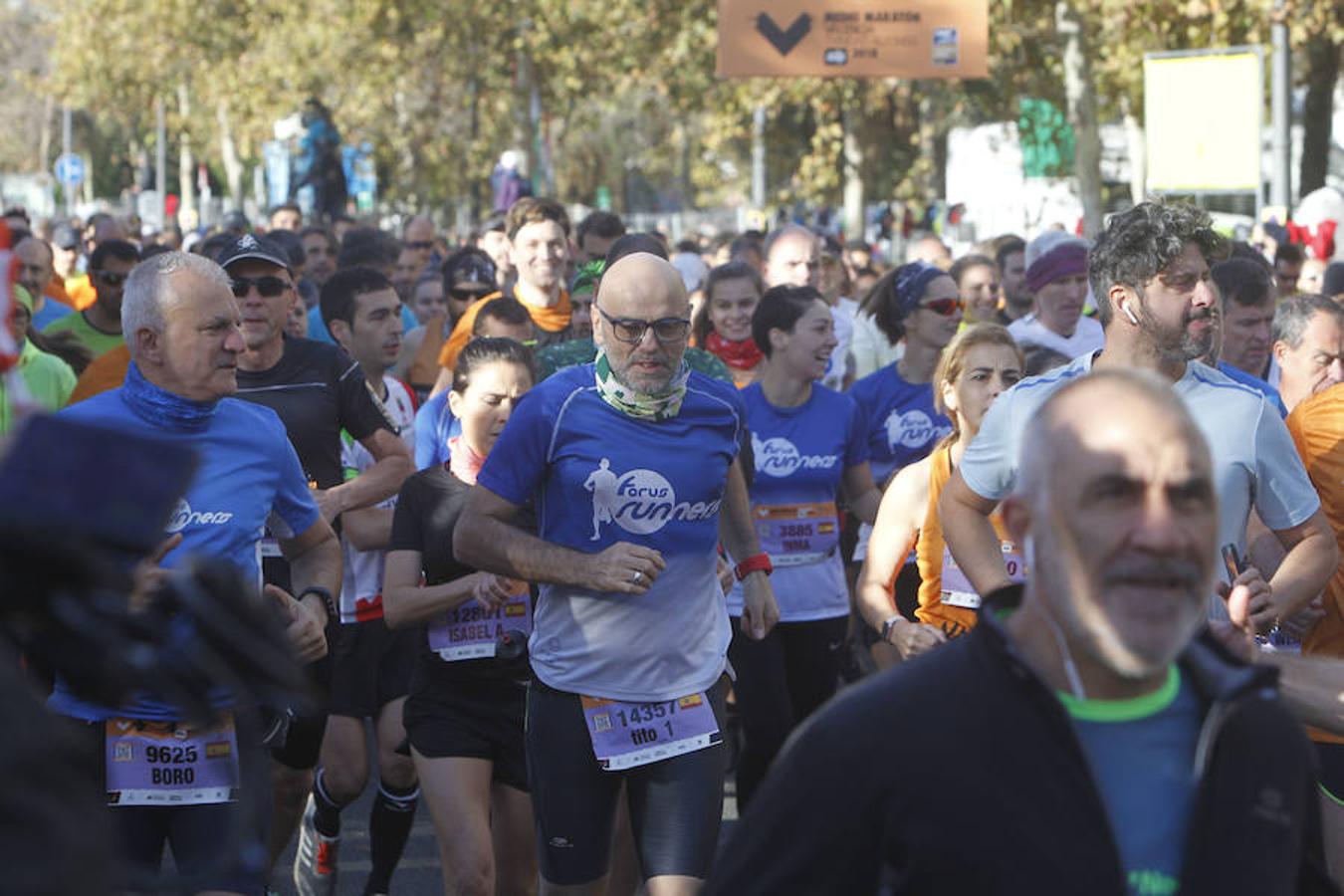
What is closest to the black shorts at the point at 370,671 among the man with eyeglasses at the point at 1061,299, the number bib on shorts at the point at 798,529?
the number bib on shorts at the point at 798,529

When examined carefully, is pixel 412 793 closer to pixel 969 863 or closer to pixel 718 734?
pixel 718 734

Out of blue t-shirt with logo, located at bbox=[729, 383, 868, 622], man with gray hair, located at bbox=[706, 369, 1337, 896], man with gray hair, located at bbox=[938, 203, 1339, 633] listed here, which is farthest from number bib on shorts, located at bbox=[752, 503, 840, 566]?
man with gray hair, located at bbox=[706, 369, 1337, 896]

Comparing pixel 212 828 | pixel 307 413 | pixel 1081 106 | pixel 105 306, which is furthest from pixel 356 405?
pixel 1081 106

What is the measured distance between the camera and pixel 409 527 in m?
6.62

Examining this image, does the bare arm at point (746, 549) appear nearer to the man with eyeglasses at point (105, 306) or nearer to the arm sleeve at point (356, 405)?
the arm sleeve at point (356, 405)

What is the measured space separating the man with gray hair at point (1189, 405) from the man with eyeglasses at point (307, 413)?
8.26 ft

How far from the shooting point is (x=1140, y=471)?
280 cm

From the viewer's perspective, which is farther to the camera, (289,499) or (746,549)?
(746,549)

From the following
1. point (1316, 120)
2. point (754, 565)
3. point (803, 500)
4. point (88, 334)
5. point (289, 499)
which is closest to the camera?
point (289, 499)

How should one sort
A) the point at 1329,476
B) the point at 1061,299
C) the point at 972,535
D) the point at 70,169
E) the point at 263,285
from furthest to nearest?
the point at 70,169 → the point at 1061,299 → the point at 263,285 → the point at 1329,476 → the point at 972,535

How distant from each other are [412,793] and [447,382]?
1782mm

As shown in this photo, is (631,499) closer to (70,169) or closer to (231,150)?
(70,169)

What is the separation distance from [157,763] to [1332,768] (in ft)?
9.62

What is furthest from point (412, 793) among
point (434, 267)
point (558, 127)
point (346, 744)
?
point (558, 127)
